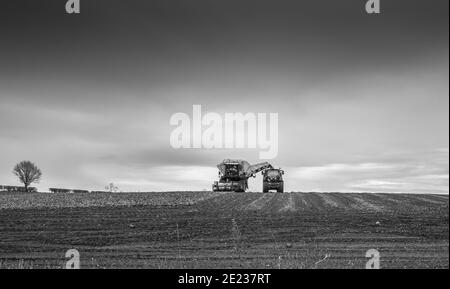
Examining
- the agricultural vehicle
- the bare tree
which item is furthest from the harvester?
the bare tree

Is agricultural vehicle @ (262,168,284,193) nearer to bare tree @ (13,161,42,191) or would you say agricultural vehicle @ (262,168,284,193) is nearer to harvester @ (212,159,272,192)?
harvester @ (212,159,272,192)

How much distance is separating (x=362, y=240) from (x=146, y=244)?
999 cm

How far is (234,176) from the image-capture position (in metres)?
61.2

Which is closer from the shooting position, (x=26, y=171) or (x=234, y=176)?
(x=234, y=176)

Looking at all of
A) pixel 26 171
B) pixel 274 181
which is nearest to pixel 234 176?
pixel 274 181

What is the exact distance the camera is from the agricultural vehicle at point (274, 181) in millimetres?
60969

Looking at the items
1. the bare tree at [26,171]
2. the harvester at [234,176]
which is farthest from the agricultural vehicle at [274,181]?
the bare tree at [26,171]

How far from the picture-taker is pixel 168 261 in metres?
19.0

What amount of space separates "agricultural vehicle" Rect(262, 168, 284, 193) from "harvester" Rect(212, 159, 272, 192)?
223cm

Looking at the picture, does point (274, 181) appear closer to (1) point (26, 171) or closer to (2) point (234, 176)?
(2) point (234, 176)

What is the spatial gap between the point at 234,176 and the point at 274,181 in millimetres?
4534
